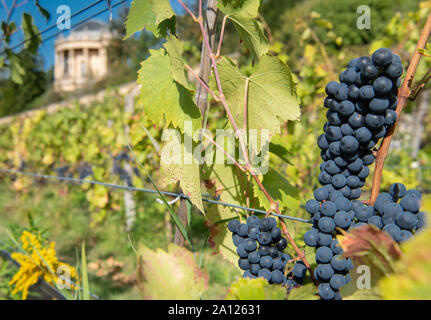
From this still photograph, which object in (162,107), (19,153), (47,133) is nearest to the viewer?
(162,107)

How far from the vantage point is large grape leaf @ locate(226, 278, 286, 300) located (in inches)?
24.1

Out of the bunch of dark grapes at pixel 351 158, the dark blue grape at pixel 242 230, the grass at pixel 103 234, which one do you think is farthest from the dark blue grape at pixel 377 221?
the grass at pixel 103 234

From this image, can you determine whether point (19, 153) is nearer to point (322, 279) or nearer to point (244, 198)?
point (244, 198)

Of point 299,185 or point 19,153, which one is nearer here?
point 299,185

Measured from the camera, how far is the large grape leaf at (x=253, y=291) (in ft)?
2.01

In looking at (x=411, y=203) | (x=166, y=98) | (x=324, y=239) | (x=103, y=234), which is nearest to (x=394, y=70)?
A: (x=411, y=203)

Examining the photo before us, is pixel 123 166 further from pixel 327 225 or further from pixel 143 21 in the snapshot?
pixel 327 225

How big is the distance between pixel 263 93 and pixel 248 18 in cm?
22

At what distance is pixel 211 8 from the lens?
41.4 inches

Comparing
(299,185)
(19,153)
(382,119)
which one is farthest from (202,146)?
(19,153)

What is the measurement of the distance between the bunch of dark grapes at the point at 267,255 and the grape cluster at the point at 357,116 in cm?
18

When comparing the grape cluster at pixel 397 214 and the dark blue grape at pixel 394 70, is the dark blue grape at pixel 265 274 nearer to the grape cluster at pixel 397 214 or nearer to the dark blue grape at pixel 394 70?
the grape cluster at pixel 397 214

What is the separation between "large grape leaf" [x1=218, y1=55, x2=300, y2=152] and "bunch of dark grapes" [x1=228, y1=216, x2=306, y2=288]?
0.30 metres
